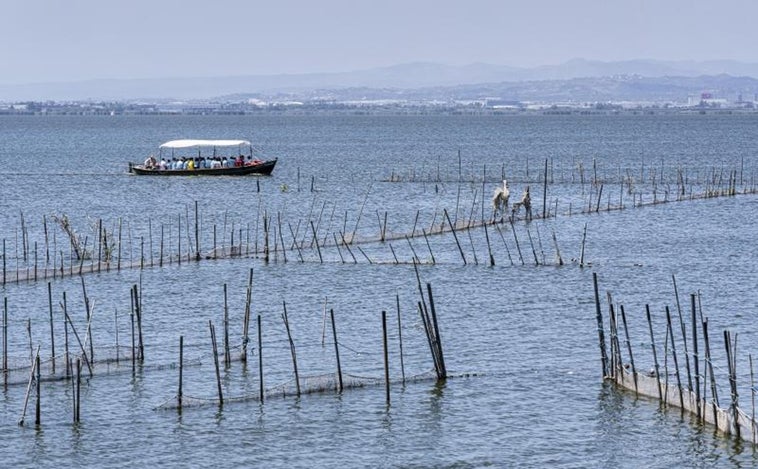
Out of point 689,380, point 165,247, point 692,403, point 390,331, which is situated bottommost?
point 165,247

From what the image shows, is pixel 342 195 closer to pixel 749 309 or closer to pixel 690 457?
pixel 749 309

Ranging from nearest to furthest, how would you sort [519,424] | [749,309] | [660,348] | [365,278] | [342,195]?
[519,424], [660,348], [749,309], [365,278], [342,195]

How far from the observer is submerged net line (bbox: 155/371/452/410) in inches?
1303

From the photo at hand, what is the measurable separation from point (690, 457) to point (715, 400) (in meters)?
1.45

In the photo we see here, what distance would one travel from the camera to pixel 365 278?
2051 inches

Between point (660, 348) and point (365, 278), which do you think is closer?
point (660, 348)

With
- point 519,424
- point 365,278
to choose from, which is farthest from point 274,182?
point 519,424

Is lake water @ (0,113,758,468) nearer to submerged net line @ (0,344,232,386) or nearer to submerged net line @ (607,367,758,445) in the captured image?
submerged net line @ (0,344,232,386)

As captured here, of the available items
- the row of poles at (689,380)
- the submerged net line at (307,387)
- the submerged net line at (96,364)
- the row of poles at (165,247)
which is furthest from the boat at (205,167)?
the submerged net line at (307,387)

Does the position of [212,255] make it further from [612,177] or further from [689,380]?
[612,177]

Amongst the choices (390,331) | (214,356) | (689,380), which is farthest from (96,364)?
(689,380)

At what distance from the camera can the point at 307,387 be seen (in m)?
34.2

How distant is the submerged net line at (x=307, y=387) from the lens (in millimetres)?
33094

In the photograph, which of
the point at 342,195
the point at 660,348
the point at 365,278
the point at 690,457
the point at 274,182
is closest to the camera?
the point at 690,457
